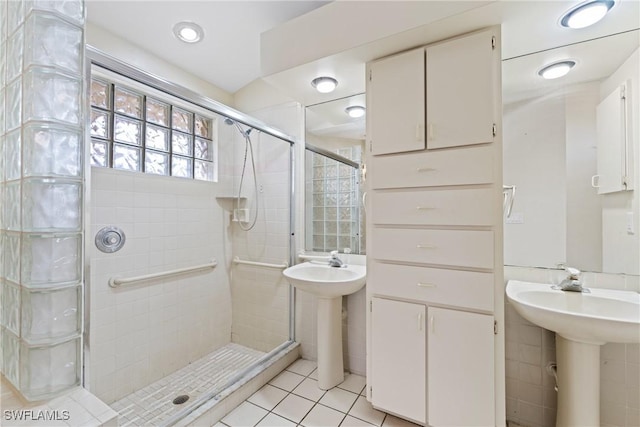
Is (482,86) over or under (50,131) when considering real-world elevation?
over

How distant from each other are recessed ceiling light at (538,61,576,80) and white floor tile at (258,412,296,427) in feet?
8.21

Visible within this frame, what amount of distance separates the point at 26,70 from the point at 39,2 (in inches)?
9.6

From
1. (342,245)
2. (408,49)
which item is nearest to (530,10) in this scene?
(408,49)

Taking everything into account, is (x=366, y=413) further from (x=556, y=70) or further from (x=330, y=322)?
(x=556, y=70)

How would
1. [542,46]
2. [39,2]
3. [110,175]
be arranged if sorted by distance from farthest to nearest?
[110,175], [542,46], [39,2]

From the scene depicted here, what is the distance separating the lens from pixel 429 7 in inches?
51.2

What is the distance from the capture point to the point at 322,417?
162 centimetres

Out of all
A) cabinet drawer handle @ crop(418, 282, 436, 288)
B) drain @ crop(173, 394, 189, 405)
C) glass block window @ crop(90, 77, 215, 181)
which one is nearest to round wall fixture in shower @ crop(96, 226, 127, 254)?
glass block window @ crop(90, 77, 215, 181)

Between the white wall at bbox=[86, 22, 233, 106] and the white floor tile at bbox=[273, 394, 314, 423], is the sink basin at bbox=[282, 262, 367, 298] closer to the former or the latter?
the white floor tile at bbox=[273, 394, 314, 423]

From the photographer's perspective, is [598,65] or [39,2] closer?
[39,2]

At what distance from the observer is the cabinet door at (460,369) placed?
131 cm

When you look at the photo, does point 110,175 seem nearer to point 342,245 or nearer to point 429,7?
point 342,245

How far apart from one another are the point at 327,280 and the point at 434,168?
1.00m

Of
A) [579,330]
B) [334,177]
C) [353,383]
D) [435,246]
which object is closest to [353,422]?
[353,383]
